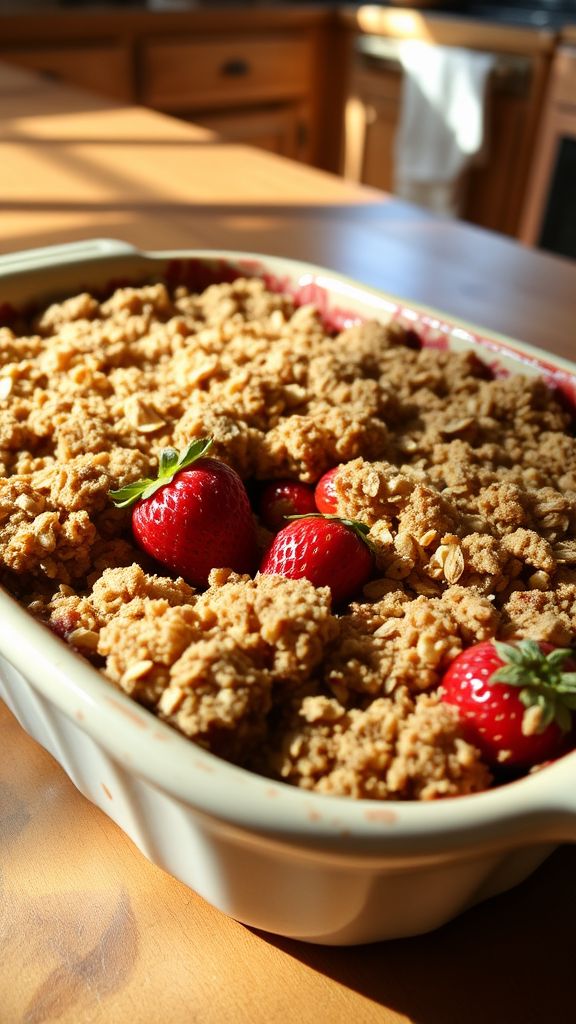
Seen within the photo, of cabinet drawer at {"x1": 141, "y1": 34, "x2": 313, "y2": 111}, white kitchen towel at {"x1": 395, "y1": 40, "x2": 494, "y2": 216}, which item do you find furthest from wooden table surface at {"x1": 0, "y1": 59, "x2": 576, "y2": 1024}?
cabinet drawer at {"x1": 141, "y1": 34, "x2": 313, "y2": 111}

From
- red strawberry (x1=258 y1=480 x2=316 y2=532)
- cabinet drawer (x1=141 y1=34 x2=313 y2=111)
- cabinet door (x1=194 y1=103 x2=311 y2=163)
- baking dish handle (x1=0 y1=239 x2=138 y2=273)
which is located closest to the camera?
red strawberry (x1=258 y1=480 x2=316 y2=532)

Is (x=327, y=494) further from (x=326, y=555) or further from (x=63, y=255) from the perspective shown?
(x=63, y=255)

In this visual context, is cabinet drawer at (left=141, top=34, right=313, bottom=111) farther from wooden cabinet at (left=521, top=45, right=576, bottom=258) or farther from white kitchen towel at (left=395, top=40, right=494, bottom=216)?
wooden cabinet at (left=521, top=45, right=576, bottom=258)

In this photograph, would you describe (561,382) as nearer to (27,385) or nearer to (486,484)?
(486,484)

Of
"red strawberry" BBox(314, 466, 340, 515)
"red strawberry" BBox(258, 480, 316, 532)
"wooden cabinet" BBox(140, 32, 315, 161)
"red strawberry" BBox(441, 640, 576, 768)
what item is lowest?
"wooden cabinet" BBox(140, 32, 315, 161)

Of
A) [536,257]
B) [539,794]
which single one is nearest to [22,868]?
[539,794]

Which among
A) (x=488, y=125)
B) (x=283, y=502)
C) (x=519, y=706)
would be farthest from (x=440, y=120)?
(x=519, y=706)
